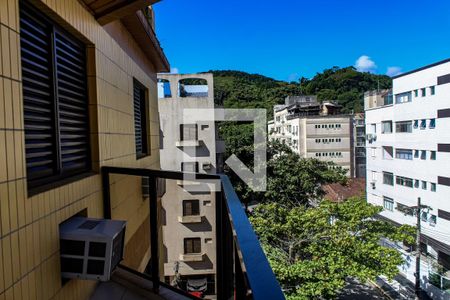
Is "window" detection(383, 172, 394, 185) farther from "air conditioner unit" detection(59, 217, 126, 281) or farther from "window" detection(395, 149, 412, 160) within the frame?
"air conditioner unit" detection(59, 217, 126, 281)

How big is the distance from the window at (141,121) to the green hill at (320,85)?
3204 cm

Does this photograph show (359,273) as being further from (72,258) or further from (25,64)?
(25,64)

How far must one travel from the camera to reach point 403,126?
60.5 ft

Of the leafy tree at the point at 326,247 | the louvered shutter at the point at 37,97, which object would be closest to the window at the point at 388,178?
the leafy tree at the point at 326,247

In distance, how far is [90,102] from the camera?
2.88 metres

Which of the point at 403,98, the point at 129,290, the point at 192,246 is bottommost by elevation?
the point at 192,246

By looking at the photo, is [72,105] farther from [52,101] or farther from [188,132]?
[188,132]

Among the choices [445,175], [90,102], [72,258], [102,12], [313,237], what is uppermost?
[102,12]

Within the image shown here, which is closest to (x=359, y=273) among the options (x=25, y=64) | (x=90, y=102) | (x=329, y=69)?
(x=90, y=102)

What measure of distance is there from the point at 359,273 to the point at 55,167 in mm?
8875

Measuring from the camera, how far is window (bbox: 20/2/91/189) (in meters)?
1.90

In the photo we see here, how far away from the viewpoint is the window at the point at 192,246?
995cm

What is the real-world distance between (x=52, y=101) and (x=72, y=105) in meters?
0.35

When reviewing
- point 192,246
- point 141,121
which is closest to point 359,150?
point 192,246
